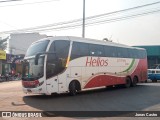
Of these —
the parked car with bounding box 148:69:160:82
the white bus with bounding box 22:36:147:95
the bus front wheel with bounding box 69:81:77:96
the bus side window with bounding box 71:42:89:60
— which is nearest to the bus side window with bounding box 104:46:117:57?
the white bus with bounding box 22:36:147:95

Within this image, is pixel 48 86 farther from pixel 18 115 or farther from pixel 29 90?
pixel 18 115

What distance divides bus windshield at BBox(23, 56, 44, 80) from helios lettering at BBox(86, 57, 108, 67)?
3.85 m

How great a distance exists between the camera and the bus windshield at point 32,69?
56.4 feet

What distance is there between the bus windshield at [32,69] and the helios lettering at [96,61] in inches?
151

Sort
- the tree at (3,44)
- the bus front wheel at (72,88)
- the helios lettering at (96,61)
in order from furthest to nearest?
the tree at (3,44)
the helios lettering at (96,61)
the bus front wheel at (72,88)

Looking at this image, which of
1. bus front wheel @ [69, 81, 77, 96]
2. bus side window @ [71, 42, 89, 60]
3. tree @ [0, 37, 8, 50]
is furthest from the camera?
tree @ [0, 37, 8, 50]

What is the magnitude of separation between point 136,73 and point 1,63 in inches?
1159

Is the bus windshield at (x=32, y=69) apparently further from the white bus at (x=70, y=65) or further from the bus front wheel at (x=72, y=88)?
the bus front wheel at (x=72, y=88)

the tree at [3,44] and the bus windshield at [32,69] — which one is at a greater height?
the tree at [3,44]

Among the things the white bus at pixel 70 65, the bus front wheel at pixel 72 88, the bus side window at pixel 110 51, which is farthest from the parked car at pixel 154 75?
the bus front wheel at pixel 72 88

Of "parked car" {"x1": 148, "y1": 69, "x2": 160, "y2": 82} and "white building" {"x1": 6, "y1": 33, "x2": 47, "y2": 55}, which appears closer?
"parked car" {"x1": 148, "y1": 69, "x2": 160, "y2": 82}

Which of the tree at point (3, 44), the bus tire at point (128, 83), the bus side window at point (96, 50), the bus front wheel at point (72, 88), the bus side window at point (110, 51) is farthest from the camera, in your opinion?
the tree at point (3, 44)

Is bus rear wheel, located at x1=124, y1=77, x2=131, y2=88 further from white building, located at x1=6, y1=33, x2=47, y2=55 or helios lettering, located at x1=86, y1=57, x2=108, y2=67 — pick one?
white building, located at x1=6, y1=33, x2=47, y2=55

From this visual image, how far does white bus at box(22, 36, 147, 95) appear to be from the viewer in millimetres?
17250
